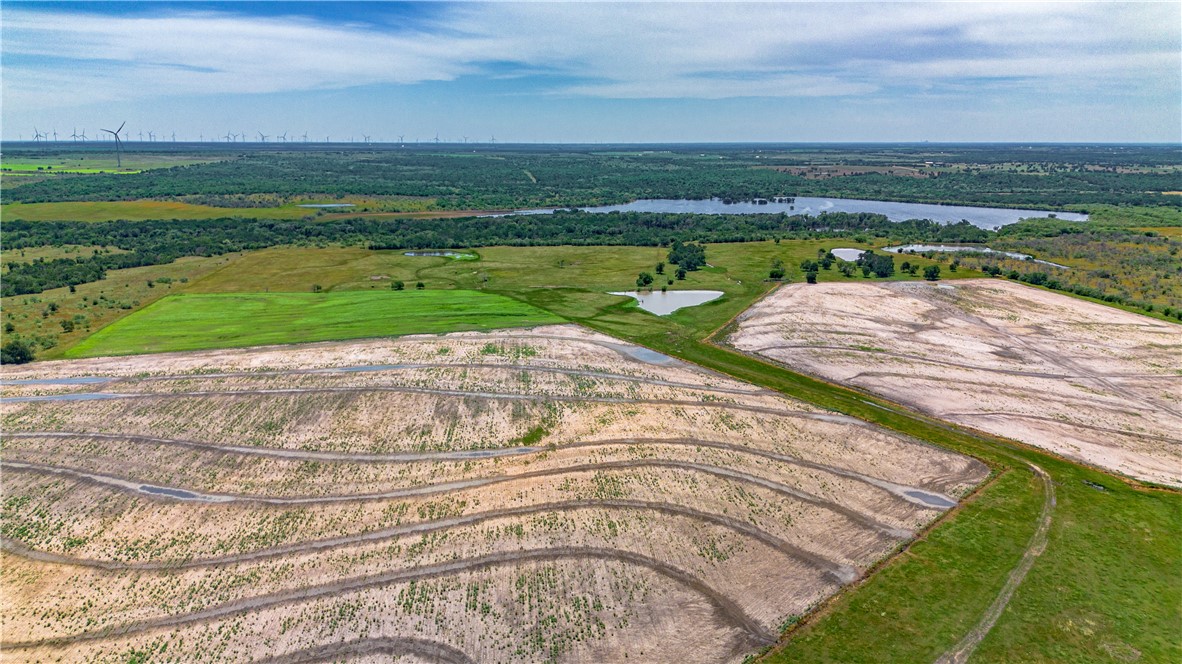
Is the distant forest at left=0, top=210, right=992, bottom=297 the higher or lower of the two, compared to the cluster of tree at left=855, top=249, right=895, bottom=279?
higher

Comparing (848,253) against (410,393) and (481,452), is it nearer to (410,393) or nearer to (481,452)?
(410,393)

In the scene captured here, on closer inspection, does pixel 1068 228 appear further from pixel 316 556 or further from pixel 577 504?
pixel 316 556

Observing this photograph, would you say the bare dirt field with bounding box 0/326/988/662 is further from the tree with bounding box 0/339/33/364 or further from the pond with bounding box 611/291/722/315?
the pond with bounding box 611/291/722/315

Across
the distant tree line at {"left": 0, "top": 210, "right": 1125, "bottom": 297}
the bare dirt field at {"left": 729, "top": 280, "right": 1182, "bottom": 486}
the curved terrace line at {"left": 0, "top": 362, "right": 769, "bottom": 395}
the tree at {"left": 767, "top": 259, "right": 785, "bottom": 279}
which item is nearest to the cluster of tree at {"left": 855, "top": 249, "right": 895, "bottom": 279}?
the bare dirt field at {"left": 729, "top": 280, "right": 1182, "bottom": 486}

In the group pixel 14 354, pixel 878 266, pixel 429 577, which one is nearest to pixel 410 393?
pixel 429 577

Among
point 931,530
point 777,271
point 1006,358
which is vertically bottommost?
point 931,530
